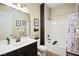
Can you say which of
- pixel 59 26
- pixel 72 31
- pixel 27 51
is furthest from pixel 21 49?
pixel 72 31

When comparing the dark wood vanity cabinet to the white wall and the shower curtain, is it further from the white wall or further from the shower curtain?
the shower curtain

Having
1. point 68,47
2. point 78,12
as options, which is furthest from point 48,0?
point 68,47

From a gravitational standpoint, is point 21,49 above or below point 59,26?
below

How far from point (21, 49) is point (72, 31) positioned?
0.95m

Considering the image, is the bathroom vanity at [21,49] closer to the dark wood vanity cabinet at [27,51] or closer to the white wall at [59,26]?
the dark wood vanity cabinet at [27,51]

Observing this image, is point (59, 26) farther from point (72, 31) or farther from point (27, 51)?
point (27, 51)

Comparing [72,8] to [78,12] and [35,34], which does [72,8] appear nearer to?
[78,12]

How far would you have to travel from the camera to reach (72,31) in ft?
6.11

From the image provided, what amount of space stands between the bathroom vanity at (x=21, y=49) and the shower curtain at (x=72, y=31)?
62 cm

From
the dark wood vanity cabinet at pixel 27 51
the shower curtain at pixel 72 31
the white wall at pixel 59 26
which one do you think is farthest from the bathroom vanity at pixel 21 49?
the shower curtain at pixel 72 31

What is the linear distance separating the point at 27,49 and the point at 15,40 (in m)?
0.27

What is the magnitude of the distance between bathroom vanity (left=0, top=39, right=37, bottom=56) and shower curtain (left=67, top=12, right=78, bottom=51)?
2.02ft

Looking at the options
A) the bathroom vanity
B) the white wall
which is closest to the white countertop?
the bathroom vanity

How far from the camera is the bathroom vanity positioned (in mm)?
1675
